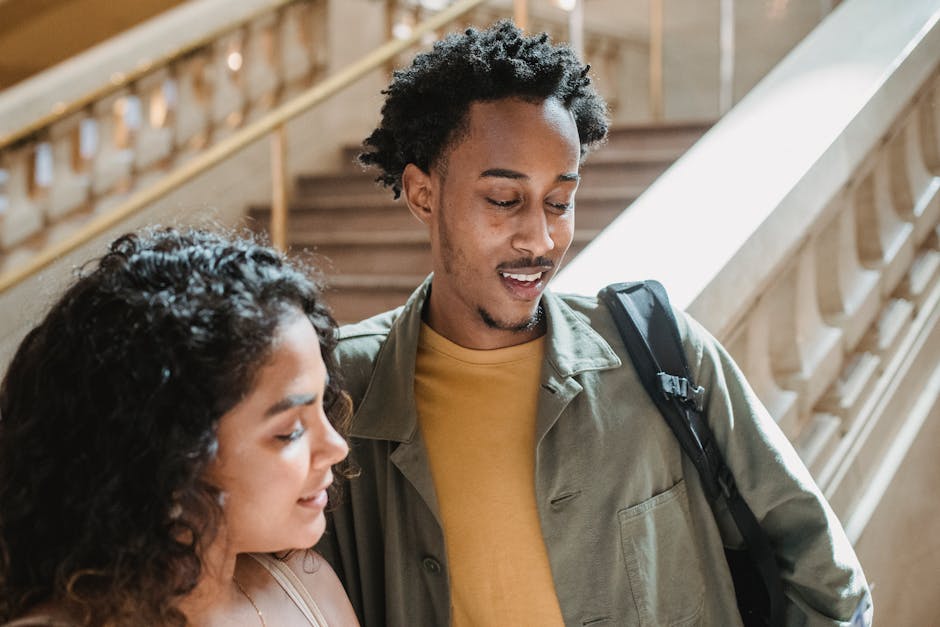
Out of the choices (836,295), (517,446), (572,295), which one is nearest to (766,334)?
(836,295)

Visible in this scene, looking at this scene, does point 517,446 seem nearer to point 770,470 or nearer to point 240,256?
point 770,470

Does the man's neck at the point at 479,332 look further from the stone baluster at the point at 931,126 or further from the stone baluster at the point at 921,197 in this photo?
the stone baluster at the point at 931,126

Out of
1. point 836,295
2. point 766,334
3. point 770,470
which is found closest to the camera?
point 770,470

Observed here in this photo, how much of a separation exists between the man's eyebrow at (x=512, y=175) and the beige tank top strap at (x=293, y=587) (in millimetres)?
767

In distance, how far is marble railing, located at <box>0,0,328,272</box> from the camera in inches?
226

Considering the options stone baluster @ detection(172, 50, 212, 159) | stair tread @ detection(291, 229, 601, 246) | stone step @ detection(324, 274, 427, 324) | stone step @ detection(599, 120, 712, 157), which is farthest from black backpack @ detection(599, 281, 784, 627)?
stone baluster @ detection(172, 50, 212, 159)

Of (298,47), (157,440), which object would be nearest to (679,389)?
(157,440)

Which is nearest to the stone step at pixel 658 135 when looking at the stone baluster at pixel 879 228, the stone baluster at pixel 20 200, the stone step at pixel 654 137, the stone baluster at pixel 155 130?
the stone step at pixel 654 137

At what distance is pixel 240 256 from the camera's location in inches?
58.2

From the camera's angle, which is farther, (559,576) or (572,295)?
(572,295)

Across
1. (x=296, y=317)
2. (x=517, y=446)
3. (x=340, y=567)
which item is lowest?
(x=340, y=567)

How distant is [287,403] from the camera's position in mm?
1390

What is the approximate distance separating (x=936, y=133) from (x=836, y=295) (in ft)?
2.95

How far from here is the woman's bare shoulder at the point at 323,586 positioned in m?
1.61
